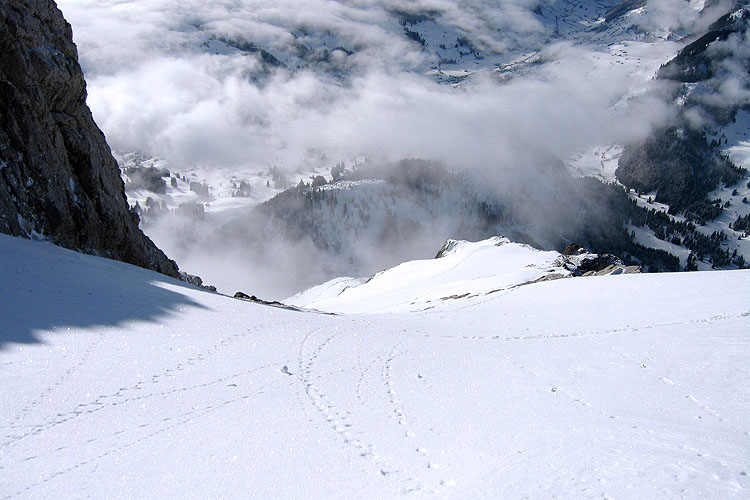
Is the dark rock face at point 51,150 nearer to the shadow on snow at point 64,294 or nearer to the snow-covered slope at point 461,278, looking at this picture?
the shadow on snow at point 64,294

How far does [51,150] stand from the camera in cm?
2728

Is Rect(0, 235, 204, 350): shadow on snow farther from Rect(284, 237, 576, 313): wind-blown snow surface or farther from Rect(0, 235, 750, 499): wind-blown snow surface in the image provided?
Rect(284, 237, 576, 313): wind-blown snow surface

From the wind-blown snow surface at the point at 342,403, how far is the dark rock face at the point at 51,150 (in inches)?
290

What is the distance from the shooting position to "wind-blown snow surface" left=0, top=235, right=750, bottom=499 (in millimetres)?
7090

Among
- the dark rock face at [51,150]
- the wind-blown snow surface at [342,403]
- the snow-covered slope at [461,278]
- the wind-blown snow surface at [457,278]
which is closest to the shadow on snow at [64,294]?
the wind-blown snow surface at [342,403]

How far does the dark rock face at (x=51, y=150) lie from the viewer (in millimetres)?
24688

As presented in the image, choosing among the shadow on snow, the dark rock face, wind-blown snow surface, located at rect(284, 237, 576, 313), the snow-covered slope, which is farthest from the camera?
wind-blown snow surface, located at rect(284, 237, 576, 313)

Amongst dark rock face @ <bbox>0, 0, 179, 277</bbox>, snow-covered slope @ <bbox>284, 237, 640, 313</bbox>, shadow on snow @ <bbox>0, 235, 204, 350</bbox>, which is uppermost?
dark rock face @ <bbox>0, 0, 179, 277</bbox>

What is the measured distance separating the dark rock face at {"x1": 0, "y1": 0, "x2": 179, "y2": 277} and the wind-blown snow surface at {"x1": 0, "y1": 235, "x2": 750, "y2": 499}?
7360mm

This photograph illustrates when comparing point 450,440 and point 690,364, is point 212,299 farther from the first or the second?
point 690,364

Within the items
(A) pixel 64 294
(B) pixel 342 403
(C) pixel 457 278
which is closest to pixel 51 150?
(A) pixel 64 294

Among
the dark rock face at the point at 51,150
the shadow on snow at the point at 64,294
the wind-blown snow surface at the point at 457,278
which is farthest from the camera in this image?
the wind-blown snow surface at the point at 457,278

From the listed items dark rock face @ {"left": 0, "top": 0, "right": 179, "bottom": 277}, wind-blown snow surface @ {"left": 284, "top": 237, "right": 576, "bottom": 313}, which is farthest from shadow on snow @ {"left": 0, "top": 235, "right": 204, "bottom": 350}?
wind-blown snow surface @ {"left": 284, "top": 237, "right": 576, "bottom": 313}

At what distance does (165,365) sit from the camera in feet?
38.4
